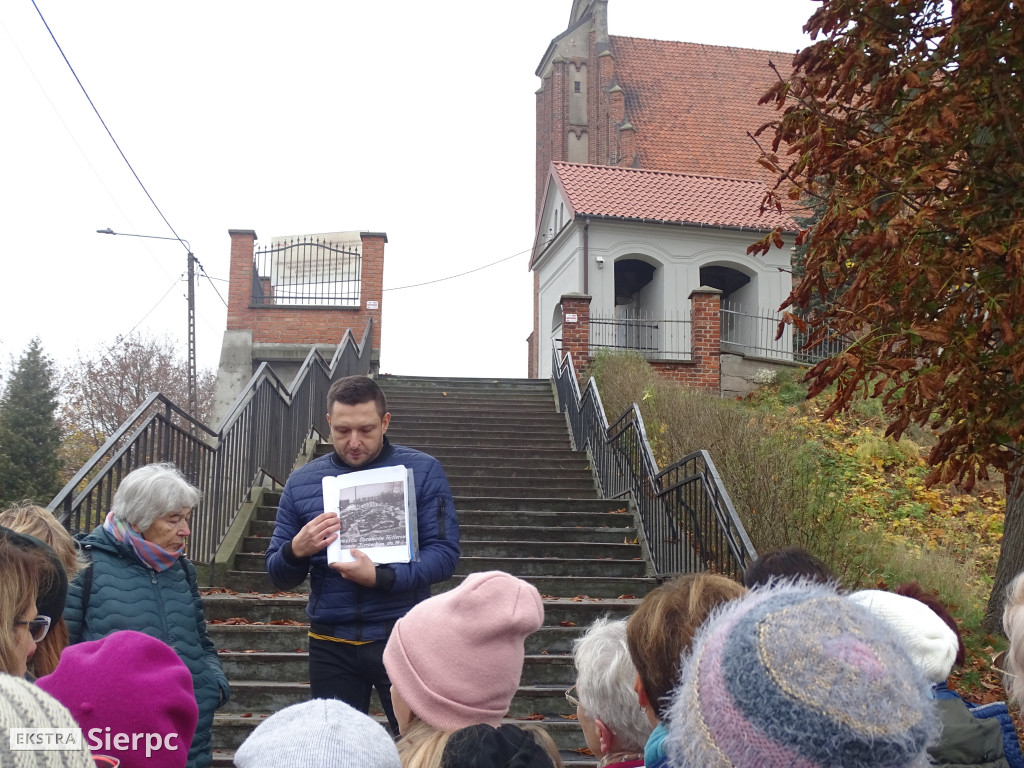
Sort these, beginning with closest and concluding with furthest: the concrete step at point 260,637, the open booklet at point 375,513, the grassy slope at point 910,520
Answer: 1. the open booklet at point 375,513
2. the concrete step at point 260,637
3. the grassy slope at point 910,520

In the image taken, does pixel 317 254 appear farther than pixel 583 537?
Yes

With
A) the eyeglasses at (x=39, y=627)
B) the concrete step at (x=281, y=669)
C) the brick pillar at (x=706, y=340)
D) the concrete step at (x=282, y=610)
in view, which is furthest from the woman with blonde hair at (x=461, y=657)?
the brick pillar at (x=706, y=340)

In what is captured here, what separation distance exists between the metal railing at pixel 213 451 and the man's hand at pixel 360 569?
2.34 m

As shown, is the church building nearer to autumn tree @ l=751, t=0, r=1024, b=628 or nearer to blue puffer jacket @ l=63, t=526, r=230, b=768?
autumn tree @ l=751, t=0, r=1024, b=628

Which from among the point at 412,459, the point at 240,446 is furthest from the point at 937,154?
the point at 240,446

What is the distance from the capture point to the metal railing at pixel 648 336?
61.0 feet

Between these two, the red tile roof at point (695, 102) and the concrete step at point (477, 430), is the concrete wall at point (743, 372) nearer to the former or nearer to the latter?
the concrete step at point (477, 430)

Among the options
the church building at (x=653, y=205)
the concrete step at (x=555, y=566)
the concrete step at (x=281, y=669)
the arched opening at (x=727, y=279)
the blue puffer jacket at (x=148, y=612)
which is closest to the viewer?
the blue puffer jacket at (x=148, y=612)

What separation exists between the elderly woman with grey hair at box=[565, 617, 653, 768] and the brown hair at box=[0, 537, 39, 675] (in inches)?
46.0

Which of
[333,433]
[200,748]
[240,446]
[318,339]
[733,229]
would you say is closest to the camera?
[200,748]

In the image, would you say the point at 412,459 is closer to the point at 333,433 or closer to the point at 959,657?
the point at 333,433

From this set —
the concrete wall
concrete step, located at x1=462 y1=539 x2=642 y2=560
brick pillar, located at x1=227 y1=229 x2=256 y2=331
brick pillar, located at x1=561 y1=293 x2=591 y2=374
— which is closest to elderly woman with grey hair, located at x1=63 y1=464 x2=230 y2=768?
concrete step, located at x1=462 y1=539 x2=642 y2=560

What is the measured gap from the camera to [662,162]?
29219mm

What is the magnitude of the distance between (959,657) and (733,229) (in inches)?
747
